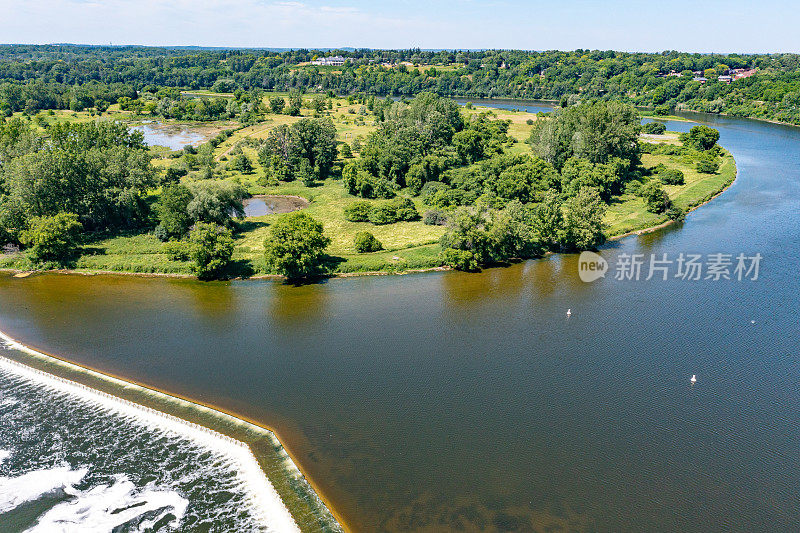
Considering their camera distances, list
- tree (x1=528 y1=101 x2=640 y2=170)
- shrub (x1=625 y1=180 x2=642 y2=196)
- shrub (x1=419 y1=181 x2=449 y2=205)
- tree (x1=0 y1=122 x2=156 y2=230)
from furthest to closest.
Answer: tree (x1=528 y1=101 x2=640 y2=170), shrub (x1=625 y1=180 x2=642 y2=196), shrub (x1=419 y1=181 x2=449 y2=205), tree (x1=0 y1=122 x2=156 y2=230)

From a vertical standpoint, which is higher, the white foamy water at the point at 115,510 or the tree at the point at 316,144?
the tree at the point at 316,144

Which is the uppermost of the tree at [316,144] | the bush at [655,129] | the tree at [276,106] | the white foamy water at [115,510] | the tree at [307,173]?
the tree at [276,106]

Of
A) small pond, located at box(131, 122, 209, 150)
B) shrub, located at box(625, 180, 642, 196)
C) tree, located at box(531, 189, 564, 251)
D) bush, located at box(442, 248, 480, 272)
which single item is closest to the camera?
bush, located at box(442, 248, 480, 272)

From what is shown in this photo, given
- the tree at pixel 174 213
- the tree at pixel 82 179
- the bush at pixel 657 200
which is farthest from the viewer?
the bush at pixel 657 200

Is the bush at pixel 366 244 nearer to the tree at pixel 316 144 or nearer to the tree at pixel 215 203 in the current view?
the tree at pixel 215 203

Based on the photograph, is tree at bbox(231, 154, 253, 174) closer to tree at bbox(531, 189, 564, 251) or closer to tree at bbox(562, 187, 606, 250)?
tree at bbox(531, 189, 564, 251)

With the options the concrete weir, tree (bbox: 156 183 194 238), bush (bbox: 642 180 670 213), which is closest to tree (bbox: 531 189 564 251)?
bush (bbox: 642 180 670 213)

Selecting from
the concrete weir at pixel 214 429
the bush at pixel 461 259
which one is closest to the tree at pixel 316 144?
the bush at pixel 461 259
